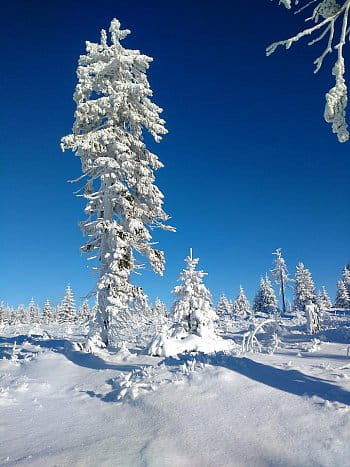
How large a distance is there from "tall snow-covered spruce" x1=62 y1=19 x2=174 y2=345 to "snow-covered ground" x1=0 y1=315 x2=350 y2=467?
5.25 m

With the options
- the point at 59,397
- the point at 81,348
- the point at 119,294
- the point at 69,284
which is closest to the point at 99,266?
the point at 119,294

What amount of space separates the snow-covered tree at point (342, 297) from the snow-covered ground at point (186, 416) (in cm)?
6359

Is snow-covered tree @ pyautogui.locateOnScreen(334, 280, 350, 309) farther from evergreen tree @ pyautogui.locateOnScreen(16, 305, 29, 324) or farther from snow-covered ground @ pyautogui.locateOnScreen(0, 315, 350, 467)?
evergreen tree @ pyautogui.locateOnScreen(16, 305, 29, 324)

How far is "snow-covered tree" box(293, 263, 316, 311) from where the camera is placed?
6506 centimetres

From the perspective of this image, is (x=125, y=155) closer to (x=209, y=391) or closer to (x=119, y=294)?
(x=119, y=294)

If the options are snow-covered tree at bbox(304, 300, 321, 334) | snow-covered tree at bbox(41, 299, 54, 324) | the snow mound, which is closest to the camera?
the snow mound

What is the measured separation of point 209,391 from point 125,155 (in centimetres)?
1091

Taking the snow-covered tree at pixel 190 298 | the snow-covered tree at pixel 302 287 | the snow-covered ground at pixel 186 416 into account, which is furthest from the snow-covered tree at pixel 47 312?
the snow-covered ground at pixel 186 416

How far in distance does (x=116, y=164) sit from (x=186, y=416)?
36.0 ft

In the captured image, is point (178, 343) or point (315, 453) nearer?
point (315, 453)

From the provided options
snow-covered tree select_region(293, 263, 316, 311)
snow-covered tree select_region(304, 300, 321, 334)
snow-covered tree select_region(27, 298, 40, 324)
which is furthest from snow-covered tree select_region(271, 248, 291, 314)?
snow-covered tree select_region(27, 298, 40, 324)

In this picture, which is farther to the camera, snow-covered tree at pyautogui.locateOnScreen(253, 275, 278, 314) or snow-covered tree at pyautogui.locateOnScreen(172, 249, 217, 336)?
snow-covered tree at pyautogui.locateOnScreen(253, 275, 278, 314)

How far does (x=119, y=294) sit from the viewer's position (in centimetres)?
1491

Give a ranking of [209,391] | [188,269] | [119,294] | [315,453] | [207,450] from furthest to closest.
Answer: [188,269] → [119,294] → [209,391] → [207,450] → [315,453]
